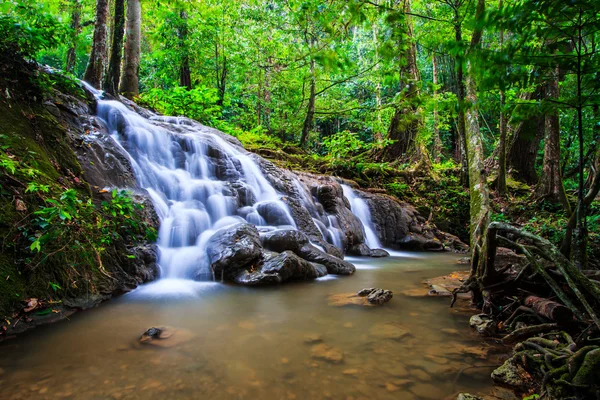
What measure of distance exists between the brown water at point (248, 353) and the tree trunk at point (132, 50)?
935 centimetres

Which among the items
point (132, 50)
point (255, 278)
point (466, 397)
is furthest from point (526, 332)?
point (132, 50)

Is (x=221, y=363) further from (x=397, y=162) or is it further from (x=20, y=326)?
(x=397, y=162)

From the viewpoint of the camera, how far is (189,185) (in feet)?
24.7

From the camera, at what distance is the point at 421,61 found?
25.4m

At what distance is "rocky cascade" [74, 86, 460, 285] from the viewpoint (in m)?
5.61

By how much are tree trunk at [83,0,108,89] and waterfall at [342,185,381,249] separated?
27.0ft

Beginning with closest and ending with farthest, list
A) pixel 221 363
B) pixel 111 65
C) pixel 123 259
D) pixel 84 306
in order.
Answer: pixel 221 363
pixel 84 306
pixel 123 259
pixel 111 65

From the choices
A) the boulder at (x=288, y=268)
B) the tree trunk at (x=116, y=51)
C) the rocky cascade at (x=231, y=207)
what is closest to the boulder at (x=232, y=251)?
the rocky cascade at (x=231, y=207)

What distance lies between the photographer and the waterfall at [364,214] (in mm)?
10266

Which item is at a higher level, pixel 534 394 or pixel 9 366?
pixel 9 366

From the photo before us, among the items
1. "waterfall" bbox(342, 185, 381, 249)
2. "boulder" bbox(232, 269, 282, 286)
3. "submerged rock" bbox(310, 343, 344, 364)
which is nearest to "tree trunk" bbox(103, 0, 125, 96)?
"boulder" bbox(232, 269, 282, 286)

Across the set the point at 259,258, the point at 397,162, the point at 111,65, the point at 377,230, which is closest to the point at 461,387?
the point at 259,258

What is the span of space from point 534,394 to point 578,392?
13.2 inches

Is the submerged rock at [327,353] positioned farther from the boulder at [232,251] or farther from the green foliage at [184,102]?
the green foliage at [184,102]
